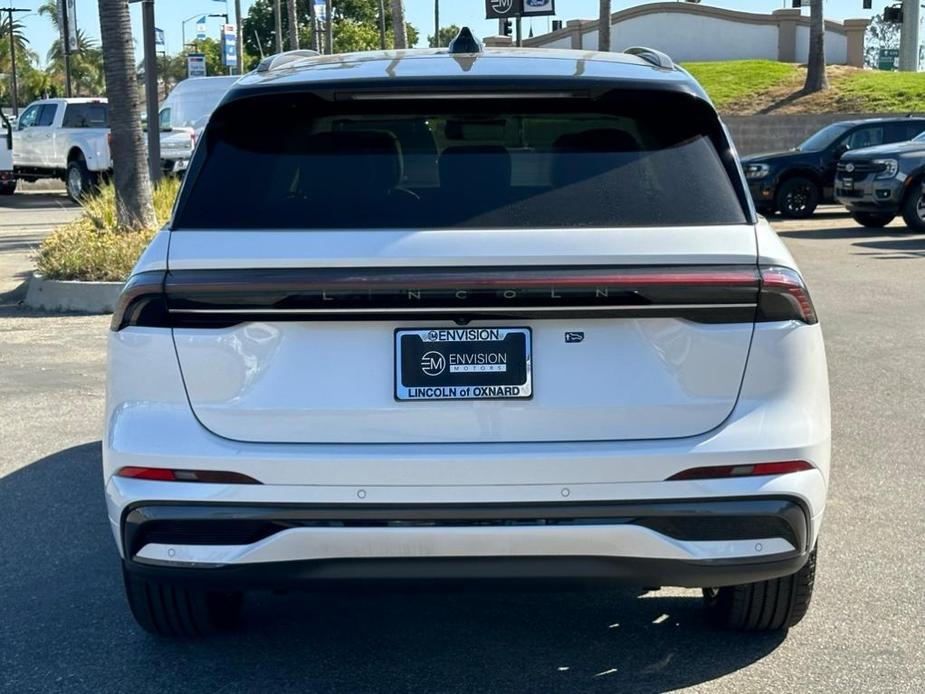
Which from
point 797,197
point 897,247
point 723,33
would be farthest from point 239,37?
point 897,247

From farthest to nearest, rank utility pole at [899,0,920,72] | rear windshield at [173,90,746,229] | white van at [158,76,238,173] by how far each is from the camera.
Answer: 1. utility pole at [899,0,920,72]
2. white van at [158,76,238,173]
3. rear windshield at [173,90,746,229]

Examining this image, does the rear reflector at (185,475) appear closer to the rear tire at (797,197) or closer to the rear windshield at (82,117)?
the rear tire at (797,197)

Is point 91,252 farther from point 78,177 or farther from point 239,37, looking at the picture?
point 239,37

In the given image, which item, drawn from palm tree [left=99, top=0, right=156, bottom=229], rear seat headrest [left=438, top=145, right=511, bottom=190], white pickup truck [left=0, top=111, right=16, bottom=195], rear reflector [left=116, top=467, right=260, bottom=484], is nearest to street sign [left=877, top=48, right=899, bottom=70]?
white pickup truck [left=0, top=111, right=16, bottom=195]

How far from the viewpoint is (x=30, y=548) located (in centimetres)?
570

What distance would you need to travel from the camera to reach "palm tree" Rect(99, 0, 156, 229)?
1412 cm

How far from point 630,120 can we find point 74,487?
3762 mm

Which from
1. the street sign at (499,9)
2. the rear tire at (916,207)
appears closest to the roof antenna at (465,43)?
the rear tire at (916,207)

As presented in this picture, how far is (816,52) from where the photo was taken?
40.0 m

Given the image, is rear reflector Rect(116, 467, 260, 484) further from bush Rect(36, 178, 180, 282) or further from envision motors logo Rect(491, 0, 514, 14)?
envision motors logo Rect(491, 0, 514, 14)

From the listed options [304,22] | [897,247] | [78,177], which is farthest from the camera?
[304,22]

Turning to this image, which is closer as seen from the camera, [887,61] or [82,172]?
[82,172]

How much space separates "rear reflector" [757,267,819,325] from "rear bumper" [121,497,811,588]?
0.51m

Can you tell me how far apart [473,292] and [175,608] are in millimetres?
1597
